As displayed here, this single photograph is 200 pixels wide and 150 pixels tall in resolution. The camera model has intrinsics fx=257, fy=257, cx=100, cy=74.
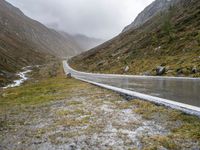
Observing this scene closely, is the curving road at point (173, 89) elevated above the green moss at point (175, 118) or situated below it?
above

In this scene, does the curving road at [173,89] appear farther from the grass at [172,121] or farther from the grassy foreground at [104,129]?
the grassy foreground at [104,129]

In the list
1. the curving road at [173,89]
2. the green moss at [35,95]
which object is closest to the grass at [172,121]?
the curving road at [173,89]

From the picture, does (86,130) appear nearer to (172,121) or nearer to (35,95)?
(172,121)

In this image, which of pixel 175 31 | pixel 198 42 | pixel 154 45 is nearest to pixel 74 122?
pixel 198 42

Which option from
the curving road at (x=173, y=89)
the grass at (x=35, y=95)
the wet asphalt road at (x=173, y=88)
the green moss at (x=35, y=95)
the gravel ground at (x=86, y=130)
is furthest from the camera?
the grass at (x=35, y=95)

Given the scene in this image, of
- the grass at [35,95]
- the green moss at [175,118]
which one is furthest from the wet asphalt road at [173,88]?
the grass at [35,95]

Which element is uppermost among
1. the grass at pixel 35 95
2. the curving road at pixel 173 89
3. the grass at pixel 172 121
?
the curving road at pixel 173 89

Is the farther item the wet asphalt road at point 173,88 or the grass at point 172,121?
the wet asphalt road at point 173,88

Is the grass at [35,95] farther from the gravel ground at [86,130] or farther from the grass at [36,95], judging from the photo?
the gravel ground at [86,130]

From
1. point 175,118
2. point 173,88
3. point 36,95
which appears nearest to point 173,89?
point 173,88

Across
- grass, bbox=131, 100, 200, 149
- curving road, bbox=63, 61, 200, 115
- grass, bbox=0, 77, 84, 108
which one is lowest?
grass, bbox=0, 77, 84, 108

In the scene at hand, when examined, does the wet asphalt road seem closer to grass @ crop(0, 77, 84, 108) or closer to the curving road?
the curving road

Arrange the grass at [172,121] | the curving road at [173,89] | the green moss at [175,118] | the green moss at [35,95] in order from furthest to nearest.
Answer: the green moss at [35,95] → the curving road at [173,89] → the green moss at [175,118] → the grass at [172,121]

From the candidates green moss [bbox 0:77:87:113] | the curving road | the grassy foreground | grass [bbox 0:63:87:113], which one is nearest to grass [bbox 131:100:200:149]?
the grassy foreground
